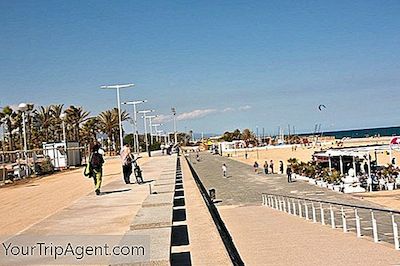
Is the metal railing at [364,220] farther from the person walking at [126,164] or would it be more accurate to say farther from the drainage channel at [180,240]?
the person walking at [126,164]

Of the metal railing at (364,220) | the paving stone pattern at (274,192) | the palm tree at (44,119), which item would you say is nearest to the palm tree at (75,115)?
the palm tree at (44,119)

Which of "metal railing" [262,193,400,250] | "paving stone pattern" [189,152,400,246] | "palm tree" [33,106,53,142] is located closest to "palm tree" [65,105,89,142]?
"palm tree" [33,106,53,142]

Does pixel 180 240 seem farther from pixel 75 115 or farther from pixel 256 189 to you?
pixel 75 115

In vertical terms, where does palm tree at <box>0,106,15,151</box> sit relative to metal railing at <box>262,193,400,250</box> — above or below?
above

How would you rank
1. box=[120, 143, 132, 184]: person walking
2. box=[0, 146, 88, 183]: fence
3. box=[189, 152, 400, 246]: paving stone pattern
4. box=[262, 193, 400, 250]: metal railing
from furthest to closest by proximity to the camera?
box=[0, 146, 88, 183]: fence → box=[120, 143, 132, 184]: person walking → box=[189, 152, 400, 246]: paving stone pattern → box=[262, 193, 400, 250]: metal railing

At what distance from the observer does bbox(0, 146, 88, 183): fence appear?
4356 cm

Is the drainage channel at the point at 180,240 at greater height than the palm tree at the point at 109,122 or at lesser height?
lesser

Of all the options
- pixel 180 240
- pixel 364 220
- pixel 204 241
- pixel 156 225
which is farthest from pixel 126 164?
pixel 204 241

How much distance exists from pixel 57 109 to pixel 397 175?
70.2 metres

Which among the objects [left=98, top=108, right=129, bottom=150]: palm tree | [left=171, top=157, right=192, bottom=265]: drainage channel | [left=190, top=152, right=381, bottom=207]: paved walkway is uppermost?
[left=98, top=108, right=129, bottom=150]: palm tree

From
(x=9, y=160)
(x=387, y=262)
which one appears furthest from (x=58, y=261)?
(x=9, y=160)

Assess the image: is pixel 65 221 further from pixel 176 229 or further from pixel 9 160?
pixel 9 160

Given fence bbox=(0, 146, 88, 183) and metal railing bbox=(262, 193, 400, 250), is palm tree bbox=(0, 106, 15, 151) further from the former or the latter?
metal railing bbox=(262, 193, 400, 250)

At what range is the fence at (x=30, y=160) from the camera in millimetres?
43562
